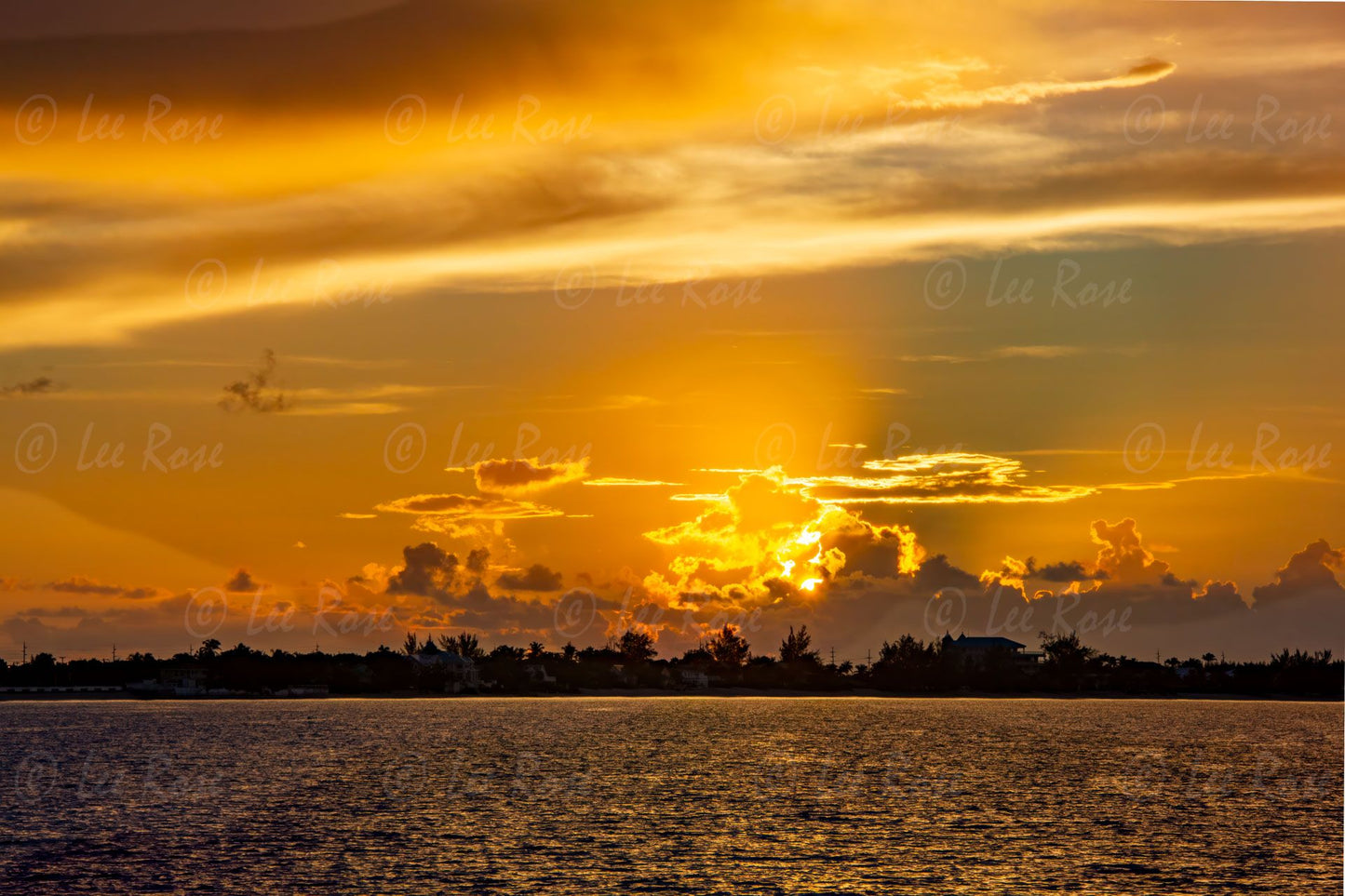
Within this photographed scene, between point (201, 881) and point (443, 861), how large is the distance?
45.8 feet

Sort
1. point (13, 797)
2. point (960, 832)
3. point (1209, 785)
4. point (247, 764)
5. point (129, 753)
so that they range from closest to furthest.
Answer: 1. point (960, 832)
2. point (13, 797)
3. point (1209, 785)
4. point (247, 764)
5. point (129, 753)

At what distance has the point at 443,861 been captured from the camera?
8344 centimetres

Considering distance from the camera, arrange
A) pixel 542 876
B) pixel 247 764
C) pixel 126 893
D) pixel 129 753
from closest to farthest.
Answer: pixel 126 893 < pixel 542 876 < pixel 247 764 < pixel 129 753

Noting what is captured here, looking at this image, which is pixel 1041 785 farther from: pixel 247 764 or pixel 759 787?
pixel 247 764

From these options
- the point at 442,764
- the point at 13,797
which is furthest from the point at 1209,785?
the point at 13,797

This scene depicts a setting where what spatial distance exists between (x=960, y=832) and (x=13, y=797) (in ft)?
263

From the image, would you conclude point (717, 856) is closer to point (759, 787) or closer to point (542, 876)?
point (542, 876)

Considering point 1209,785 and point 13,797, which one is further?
point 1209,785

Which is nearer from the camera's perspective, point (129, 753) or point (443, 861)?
point (443, 861)

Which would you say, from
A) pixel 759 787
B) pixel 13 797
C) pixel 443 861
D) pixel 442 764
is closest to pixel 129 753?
pixel 442 764

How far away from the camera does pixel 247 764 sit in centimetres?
15525

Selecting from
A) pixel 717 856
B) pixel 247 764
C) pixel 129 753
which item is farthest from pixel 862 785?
pixel 129 753

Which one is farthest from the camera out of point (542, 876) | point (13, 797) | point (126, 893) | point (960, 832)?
point (13, 797)

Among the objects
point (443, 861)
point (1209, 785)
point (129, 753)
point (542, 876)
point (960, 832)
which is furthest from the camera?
point (129, 753)
